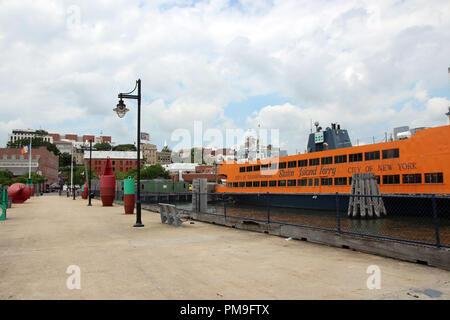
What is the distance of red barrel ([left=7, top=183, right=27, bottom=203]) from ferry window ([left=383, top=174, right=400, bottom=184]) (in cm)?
3451

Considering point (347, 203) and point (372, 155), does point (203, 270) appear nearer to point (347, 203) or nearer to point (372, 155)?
point (372, 155)

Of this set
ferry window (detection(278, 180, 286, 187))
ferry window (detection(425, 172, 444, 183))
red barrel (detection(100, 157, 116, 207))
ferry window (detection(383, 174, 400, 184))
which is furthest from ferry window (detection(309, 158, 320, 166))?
red barrel (detection(100, 157, 116, 207))

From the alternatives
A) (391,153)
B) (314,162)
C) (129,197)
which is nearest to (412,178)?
(391,153)

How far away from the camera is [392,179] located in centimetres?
2933

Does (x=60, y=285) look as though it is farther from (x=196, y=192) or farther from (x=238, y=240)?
(x=196, y=192)

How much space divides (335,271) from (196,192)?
11.2m

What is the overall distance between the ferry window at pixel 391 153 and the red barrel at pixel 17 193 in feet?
114

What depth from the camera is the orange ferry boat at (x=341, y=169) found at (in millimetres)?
26297

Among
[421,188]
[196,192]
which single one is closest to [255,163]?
[421,188]

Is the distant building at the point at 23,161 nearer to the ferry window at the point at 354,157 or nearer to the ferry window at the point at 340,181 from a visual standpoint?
the ferry window at the point at 340,181

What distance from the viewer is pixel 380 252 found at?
7824 millimetres

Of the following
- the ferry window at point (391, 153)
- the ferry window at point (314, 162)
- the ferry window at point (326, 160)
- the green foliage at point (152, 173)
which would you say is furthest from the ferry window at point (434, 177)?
the green foliage at point (152, 173)

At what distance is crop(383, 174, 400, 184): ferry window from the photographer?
28953 millimetres

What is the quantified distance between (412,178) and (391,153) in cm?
317
